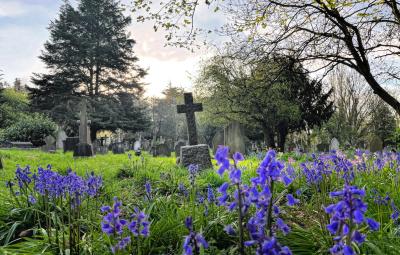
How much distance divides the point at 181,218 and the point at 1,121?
123 ft

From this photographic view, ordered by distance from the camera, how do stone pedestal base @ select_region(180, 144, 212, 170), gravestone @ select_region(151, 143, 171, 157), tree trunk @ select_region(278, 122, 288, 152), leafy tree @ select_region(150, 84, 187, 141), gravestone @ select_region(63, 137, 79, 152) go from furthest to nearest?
1. leafy tree @ select_region(150, 84, 187, 141)
2. tree trunk @ select_region(278, 122, 288, 152)
3. gravestone @ select_region(151, 143, 171, 157)
4. gravestone @ select_region(63, 137, 79, 152)
5. stone pedestal base @ select_region(180, 144, 212, 170)

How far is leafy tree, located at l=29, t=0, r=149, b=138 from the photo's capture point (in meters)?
39.6

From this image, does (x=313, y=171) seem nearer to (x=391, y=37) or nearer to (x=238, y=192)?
(x=238, y=192)

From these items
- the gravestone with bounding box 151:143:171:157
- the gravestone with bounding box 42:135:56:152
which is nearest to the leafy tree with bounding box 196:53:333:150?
the gravestone with bounding box 151:143:171:157

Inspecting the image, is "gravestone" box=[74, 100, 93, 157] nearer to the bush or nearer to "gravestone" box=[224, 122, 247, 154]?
"gravestone" box=[224, 122, 247, 154]

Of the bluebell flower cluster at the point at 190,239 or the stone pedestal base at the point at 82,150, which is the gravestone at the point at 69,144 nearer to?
the stone pedestal base at the point at 82,150

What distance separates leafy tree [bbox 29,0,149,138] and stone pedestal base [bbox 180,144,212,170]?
1106 inches

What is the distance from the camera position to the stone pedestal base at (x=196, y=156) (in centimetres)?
1215

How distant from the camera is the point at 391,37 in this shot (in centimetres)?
1374

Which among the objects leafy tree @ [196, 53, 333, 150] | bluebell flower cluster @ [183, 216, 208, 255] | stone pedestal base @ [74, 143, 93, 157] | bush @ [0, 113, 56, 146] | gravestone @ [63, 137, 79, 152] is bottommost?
bluebell flower cluster @ [183, 216, 208, 255]

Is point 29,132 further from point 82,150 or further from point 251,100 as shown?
point 251,100

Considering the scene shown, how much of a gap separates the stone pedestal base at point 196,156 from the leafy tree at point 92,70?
2810cm

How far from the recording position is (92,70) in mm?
41062

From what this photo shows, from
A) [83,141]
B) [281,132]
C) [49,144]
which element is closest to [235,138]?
[83,141]
